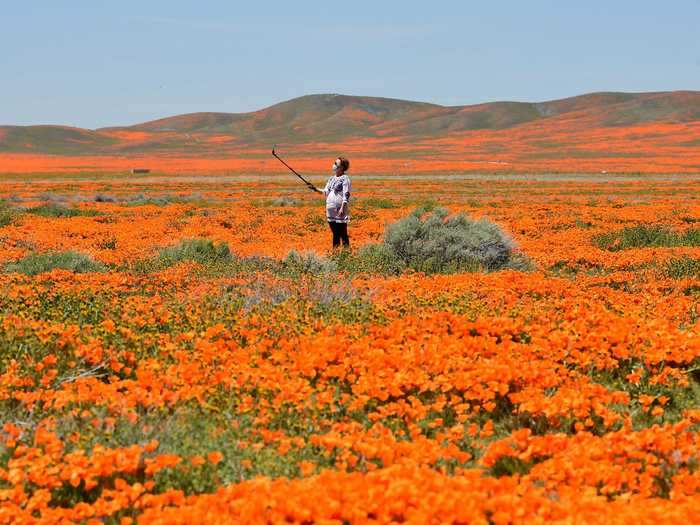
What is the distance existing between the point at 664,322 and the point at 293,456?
4464 mm

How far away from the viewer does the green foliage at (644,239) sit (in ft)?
59.6

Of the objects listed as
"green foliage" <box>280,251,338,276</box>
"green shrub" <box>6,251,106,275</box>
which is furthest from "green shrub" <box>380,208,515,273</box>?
"green shrub" <box>6,251,106,275</box>

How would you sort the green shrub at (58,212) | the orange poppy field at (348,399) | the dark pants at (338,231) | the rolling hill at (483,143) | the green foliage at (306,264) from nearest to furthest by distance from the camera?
the orange poppy field at (348,399)
the green foliage at (306,264)
the dark pants at (338,231)
the green shrub at (58,212)
the rolling hill at (483,143)

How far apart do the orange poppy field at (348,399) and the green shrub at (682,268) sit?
358 millimetres

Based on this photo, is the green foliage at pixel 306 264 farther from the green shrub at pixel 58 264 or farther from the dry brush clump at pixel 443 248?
the green shrub at pixel 58 264

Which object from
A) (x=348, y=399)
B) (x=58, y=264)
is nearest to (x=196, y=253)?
(x=58, y=264)

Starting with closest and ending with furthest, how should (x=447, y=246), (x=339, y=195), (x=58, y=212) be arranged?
(x=339, y=195) < (x=447, y=246) < (x=58, y=212)

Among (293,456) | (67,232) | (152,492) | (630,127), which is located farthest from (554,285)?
(630,127)

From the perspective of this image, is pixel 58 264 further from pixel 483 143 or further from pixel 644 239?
pixel 483 143

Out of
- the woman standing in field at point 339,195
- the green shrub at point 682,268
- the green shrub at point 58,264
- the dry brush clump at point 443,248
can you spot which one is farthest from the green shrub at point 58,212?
the green shrub at point 682,268

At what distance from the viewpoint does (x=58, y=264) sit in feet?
44.0

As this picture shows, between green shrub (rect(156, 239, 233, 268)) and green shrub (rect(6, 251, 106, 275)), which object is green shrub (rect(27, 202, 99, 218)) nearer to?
green shrub (rect(156, 239, 233, 268))

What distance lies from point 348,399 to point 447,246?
8.84 m

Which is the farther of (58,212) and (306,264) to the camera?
(58,212)
